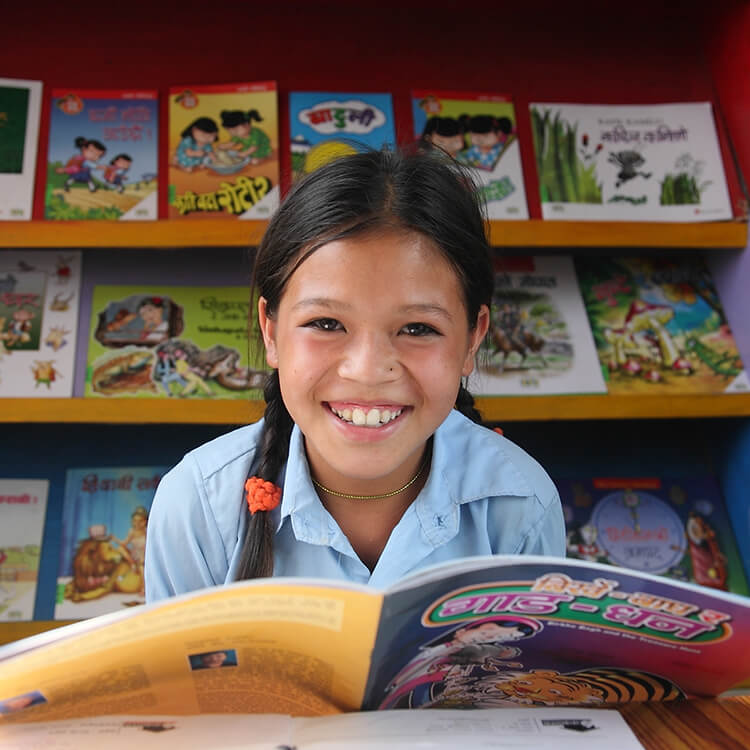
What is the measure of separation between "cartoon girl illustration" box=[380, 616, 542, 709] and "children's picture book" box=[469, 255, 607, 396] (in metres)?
0.88

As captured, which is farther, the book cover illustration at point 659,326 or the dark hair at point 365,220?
the book cover illustration at point 659,326

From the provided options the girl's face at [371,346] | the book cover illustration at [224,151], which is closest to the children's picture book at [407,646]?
the girl's face at [371,346]

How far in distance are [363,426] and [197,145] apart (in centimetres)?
96

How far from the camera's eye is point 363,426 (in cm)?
78

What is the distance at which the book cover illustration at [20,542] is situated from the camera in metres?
1.37

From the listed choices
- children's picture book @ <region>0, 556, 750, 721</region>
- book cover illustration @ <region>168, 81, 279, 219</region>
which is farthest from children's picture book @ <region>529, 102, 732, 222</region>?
children's picture book @ <region>0, 556, 750, 721</region>

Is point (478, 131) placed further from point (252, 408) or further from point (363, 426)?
point (363, 426)

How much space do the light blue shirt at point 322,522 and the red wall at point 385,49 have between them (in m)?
0.82

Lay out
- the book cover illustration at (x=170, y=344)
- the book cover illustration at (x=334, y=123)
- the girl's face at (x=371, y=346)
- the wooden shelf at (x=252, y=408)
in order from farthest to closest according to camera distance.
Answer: the book cover illustration at (x=334, y=123) → the book cover illustration at (x=170, y=344) → the wooden shelf at (x=252, y=408) → the girl's face at (x=371, y=346)

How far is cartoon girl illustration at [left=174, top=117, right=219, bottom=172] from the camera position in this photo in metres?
1.46

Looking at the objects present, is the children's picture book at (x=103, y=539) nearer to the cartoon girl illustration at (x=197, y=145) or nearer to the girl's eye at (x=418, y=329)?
the cartoon girl illustration at (x=197, y=145)

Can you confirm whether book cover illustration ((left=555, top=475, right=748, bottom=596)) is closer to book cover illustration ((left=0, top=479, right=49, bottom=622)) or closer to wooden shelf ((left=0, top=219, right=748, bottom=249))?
wooden shelf ((left=0, top=219, right=748, bottom=249))

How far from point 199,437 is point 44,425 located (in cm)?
32

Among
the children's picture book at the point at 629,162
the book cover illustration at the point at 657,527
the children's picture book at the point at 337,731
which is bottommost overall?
the children's picture book at the point at 337,731
